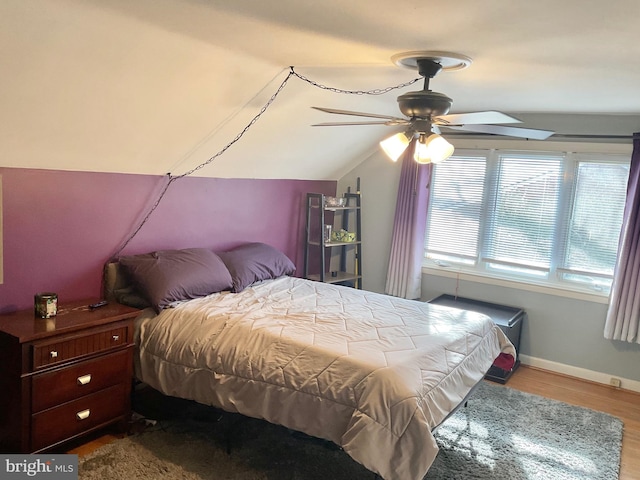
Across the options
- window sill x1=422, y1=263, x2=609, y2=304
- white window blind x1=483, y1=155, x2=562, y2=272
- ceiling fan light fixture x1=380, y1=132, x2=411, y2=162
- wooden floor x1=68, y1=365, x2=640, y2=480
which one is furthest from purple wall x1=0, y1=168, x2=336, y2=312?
wooden floor x1=68, y1=365, x2=640, y2=480

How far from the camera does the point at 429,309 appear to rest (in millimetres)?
3500

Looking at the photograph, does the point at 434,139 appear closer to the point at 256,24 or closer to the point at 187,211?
the point at 256,24

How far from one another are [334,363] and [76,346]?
1337 millimetres

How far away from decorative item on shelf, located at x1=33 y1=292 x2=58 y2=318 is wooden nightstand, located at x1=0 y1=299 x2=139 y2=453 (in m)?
0.04

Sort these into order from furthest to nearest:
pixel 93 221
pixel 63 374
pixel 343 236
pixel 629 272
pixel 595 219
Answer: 1. pixel 343 236
2. pixel 595 219
3. pixel 629 272
4. pixel 93 221
5. pixel 63 374

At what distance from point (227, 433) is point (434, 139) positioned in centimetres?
199

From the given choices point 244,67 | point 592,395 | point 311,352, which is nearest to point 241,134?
point 244,67

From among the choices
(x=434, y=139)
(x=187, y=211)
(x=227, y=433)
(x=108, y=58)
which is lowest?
(x=227, y=433)

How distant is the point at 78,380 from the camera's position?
270cm

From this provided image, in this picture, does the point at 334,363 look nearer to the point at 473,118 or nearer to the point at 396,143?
the point at 396,143

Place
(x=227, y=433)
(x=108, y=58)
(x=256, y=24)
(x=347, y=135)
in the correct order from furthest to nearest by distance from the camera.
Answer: (x=347, y=135) → (x=227, y=433) → (x=108, y=58) → (x=256, y=24)

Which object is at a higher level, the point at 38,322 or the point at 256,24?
the point at 256,24

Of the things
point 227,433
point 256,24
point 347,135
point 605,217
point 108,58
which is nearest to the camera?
point 256,24

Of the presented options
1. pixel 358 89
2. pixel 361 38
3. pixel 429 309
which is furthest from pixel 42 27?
pixel 429 309
